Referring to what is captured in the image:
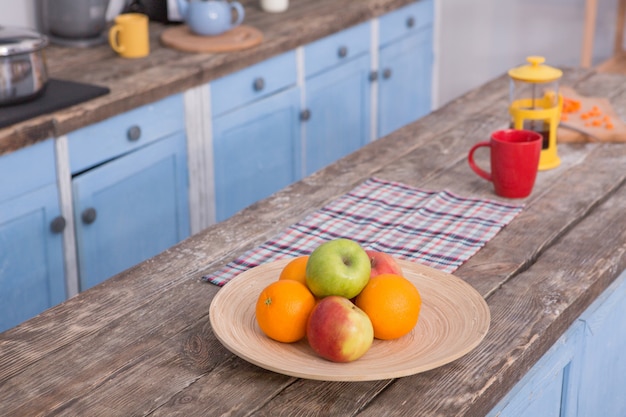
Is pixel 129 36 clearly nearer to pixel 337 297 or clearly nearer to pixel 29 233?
pixel 29 233

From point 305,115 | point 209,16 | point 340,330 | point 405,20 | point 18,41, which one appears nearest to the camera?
point 340,330

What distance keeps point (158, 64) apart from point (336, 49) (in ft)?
2.72

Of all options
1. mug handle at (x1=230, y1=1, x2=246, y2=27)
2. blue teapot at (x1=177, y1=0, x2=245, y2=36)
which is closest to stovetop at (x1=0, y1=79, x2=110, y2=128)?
blue teapot at (x1=177, y1=0, x2=245, y2=36)

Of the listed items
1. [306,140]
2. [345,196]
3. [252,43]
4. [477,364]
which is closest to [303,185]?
[345,196]

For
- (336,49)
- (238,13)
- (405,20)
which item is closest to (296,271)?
(238,13)

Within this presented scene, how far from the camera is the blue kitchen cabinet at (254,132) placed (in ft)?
9.84

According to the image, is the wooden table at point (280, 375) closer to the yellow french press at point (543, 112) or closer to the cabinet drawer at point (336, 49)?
the yellow french press at point (543, 112)

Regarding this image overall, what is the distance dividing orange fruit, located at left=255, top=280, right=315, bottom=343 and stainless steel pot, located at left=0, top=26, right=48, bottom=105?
132 cm

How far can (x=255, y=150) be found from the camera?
3.17 m

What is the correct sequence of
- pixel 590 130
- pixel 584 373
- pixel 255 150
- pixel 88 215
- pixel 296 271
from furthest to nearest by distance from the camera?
pixel 255 150 → pixel 88 215 → pixel 590 130 → pixel 584 373 → pixel 296 271

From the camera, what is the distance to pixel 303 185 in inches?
79.8

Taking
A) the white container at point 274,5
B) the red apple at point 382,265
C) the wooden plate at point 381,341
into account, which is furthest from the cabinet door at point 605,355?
the white container at point 274,5

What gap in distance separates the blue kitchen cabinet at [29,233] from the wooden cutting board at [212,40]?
749 millimetres

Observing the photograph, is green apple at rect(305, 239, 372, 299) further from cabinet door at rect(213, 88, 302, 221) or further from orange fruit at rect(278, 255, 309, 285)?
cabinet door at rect(213, 88, 302, 221)
